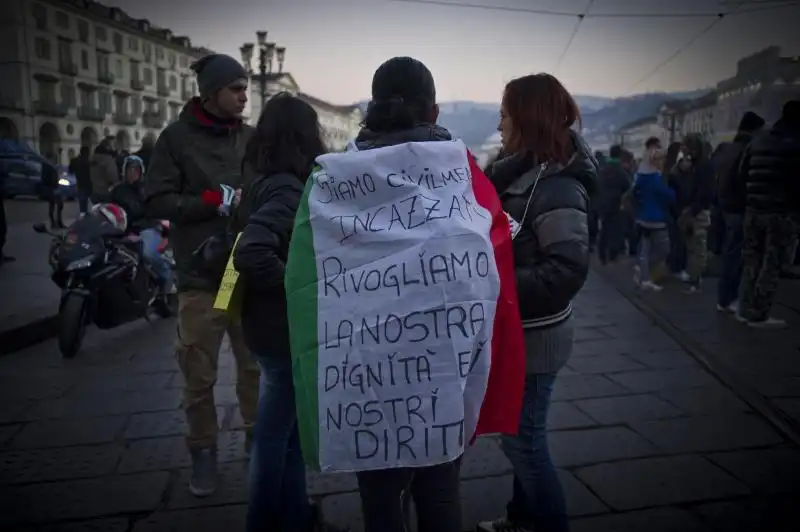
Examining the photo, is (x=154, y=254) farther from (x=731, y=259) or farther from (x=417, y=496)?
(x=731, y=259)

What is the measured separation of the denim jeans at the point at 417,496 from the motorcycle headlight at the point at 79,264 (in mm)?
4091

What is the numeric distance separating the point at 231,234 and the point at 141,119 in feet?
43.6

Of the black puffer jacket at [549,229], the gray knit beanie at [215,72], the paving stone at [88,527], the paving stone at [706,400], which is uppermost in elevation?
the gray knit beanie at [215,72]

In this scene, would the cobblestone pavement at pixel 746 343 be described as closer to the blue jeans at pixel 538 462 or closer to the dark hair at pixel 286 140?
the blue jeans at pixel 538 462

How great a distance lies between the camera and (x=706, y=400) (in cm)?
395

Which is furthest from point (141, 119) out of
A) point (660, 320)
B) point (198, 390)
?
point (198, 390)

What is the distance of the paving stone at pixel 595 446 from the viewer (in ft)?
10.5

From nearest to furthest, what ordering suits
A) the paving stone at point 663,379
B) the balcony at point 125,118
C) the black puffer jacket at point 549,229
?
the black puffer jacket at point 549,229 → the paving stone at point 663,379 → the balcony at point 125,118

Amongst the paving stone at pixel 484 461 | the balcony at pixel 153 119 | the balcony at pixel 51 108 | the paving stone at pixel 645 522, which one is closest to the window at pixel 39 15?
the balcony at pixel 51 108

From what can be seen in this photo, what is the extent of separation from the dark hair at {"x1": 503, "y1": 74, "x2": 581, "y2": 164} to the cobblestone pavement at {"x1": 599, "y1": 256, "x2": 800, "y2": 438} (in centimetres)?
219

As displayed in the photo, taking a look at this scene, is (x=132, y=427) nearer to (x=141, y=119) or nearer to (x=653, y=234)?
(x=653, y=234)

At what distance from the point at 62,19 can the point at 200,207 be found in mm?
6031

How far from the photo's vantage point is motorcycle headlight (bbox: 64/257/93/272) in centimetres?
522

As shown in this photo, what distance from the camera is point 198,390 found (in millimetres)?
2883
